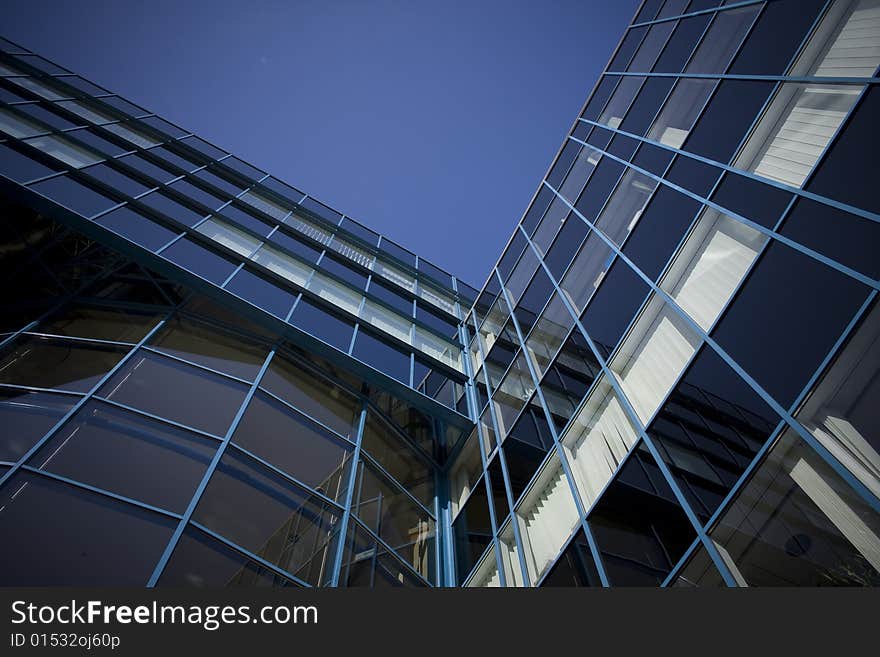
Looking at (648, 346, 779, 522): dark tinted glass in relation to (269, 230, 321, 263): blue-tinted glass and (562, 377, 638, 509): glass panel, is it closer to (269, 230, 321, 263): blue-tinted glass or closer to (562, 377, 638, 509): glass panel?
(562, 377, 638, 509): glass panel

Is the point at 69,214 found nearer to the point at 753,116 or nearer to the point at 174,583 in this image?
the point at 174,583

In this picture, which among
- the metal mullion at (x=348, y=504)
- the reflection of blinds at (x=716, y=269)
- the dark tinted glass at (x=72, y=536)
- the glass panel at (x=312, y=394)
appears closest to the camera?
the dark tinted glass at (x=72, y=536)

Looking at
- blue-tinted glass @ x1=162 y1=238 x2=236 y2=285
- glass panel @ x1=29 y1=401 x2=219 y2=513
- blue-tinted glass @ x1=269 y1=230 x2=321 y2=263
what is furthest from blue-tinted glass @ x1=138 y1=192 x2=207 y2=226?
glass panel @ x1=29 y1=401 x2=219 y2=513

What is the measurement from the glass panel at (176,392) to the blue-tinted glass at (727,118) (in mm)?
9798

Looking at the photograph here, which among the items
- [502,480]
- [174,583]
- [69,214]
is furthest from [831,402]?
[69,214]

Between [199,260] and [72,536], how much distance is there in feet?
25.3

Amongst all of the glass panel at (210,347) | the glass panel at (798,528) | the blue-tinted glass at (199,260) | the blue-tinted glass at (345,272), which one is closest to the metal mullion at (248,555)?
the glass panel at (210,347)

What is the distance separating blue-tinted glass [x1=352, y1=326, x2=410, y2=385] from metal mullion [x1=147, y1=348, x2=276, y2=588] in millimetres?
3037

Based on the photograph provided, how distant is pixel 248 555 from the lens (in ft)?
23.2

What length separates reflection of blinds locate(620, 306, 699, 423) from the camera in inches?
251

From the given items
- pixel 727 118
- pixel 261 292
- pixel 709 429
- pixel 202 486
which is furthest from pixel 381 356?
pixel 727 118

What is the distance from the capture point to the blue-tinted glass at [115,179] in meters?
12.5

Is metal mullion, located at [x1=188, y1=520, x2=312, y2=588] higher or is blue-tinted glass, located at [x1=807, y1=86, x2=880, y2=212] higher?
blue-tinted glass, located at [x1=807, y1=86, x2=880, y2=212]

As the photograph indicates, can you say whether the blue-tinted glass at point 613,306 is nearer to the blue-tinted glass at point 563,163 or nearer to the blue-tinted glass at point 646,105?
the blue-tinted glass at point 646,105
